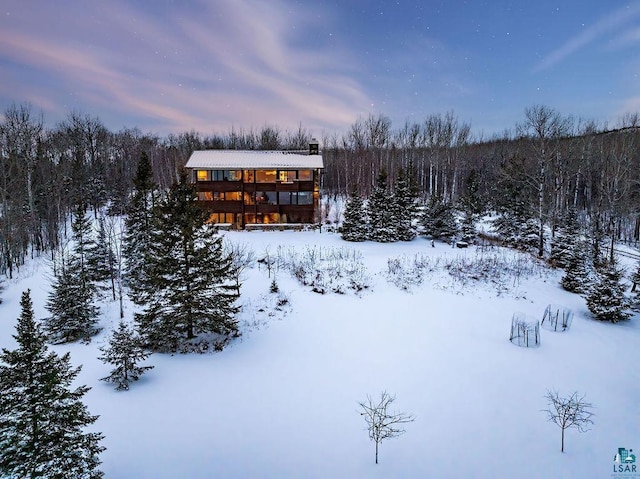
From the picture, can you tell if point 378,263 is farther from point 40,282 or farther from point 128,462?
point 40,282

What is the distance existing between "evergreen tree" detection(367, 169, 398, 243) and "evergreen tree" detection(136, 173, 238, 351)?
62.8 feet

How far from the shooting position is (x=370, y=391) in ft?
37.3

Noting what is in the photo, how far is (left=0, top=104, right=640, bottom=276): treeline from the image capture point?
28.9 m

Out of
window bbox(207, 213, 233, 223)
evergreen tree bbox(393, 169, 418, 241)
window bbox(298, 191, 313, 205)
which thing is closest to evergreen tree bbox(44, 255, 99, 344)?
window bbox(207, 213, 233, 223)

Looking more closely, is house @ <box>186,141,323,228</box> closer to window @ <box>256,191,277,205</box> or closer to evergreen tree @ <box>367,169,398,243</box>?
window @ <box>256,191,277,205</box>

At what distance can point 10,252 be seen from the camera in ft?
89.2

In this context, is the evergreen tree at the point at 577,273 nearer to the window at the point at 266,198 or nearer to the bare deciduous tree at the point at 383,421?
the bare deciduous tree at the point at 383,421

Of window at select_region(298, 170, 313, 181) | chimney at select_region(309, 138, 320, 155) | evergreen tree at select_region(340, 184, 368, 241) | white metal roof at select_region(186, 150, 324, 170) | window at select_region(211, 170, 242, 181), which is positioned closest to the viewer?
evergreen tree at select_region(340, 184, 368, 241)

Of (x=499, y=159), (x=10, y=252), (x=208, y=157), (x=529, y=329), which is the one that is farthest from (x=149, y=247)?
(x=499, y=159)

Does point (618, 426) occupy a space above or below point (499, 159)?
below

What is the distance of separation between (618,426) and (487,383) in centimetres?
348

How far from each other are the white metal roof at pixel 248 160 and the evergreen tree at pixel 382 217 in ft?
30.0

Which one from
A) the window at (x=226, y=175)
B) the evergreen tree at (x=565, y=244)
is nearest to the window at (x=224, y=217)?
the window at (x=226, y=175)

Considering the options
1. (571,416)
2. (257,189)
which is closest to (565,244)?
(571,416)
